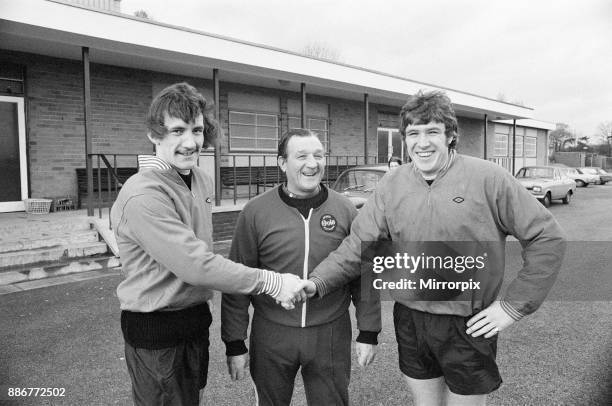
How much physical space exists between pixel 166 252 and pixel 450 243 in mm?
1135

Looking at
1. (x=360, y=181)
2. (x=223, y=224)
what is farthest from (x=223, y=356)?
(x=223, y=224)

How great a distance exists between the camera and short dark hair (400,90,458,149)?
2088 millimetres

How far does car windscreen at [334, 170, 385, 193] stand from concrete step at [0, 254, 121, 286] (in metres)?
4.13

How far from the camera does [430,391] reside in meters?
2.18

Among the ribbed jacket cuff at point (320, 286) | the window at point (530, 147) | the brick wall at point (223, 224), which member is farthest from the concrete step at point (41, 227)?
the window at point (530, 147)

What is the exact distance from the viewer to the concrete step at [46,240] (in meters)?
6.88

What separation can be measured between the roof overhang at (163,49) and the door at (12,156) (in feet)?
3.84

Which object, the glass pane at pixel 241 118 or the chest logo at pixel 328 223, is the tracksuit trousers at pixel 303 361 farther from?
the glass pane at pixel 241 118

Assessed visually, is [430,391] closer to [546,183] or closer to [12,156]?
[12,156]

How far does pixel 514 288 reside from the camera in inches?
76.7

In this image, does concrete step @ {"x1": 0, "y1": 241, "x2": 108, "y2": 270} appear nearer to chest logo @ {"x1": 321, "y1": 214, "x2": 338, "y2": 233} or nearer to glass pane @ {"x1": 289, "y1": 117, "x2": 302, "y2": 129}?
chest logo @ {"x1": 321, "y1": 214, "x2": 338, "y2": 233}

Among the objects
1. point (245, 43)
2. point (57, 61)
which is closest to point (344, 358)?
point (245, 43)

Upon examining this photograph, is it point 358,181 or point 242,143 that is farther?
point 242,143

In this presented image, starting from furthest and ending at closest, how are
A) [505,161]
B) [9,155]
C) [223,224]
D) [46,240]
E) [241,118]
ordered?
[505,161] → [241,118] → [223,224] → [9,155] → [46,240]
